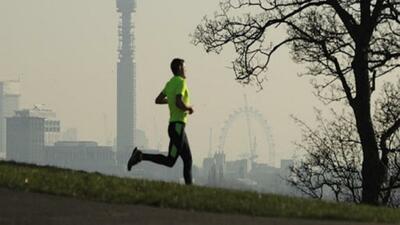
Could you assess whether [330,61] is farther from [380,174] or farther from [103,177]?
[103,177]

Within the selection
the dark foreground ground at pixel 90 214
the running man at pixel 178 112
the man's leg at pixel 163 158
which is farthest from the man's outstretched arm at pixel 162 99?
the dark foreground ground at pixel 90 214

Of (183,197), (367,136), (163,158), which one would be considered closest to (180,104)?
(163,158)

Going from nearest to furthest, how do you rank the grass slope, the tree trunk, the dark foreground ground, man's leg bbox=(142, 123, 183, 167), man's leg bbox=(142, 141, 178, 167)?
1. the dark foreground ground
2. the grass slope
3. man's leg bbox=(142, 123, 183, 167)
4. man's leg bbox=(142, 141, 178, 167)
5. the tree trunk

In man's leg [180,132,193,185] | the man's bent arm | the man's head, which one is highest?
the man's head

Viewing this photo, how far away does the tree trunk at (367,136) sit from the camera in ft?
76.3

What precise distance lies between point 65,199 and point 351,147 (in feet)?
67.5

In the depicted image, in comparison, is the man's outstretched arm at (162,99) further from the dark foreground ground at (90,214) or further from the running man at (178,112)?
the dark foreground ground at (90,214)

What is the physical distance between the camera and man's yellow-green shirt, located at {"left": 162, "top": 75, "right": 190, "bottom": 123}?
15.2 m

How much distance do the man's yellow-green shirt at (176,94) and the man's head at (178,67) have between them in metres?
0.06

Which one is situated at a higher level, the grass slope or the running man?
the running man

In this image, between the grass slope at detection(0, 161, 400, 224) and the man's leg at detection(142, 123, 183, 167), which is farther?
the man's leg at detection(142, 123, 183, 167)

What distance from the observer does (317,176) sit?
31656 mm

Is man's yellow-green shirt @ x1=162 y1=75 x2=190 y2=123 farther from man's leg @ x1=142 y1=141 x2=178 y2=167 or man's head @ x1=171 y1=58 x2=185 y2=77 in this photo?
man's leg @ x1=142 y1=141 x2=178 y2=167

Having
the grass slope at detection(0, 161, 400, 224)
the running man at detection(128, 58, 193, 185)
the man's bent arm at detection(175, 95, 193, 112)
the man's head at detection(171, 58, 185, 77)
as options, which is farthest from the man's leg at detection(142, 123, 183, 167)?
the grass slope at detection(0, 161, 400, 224)
